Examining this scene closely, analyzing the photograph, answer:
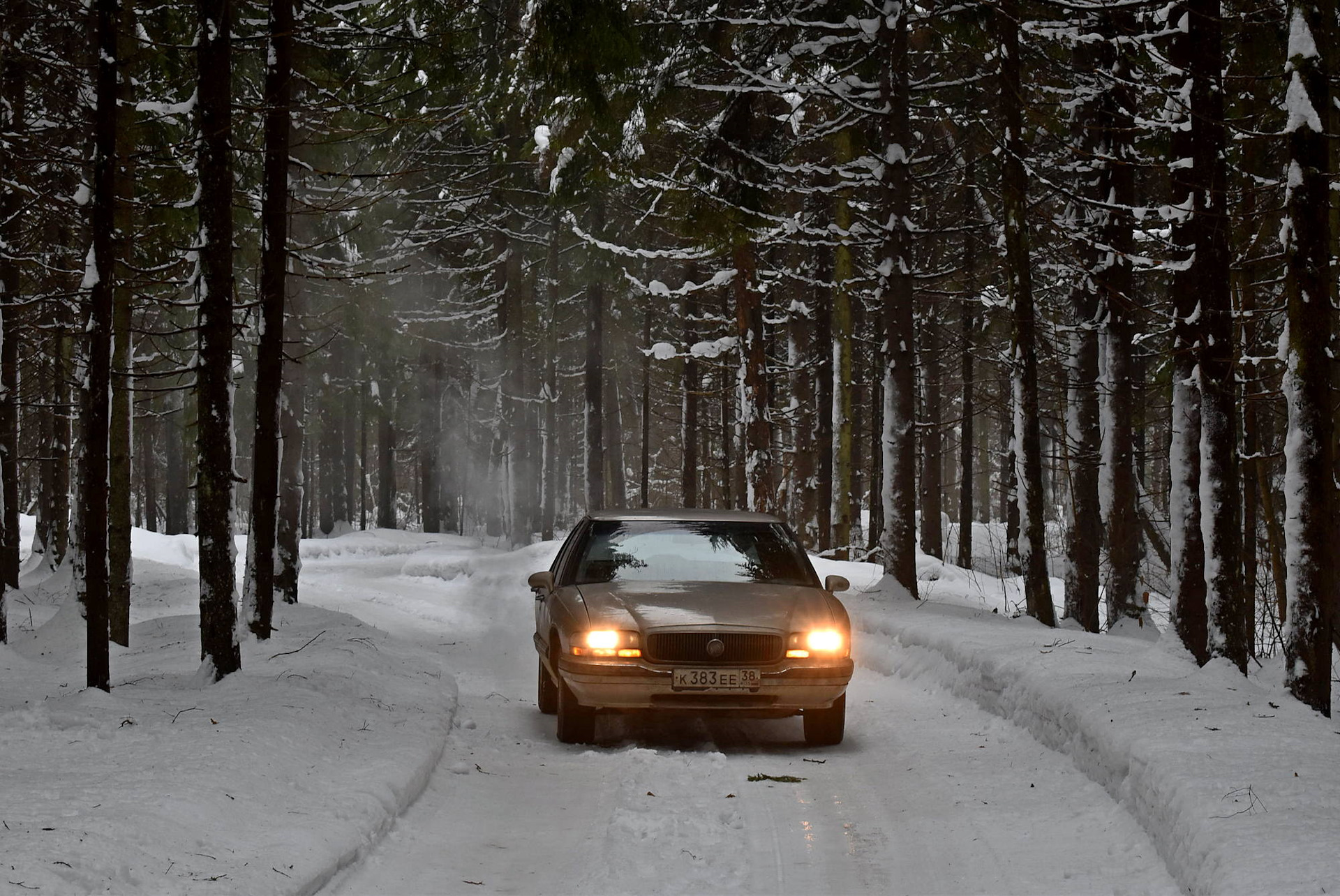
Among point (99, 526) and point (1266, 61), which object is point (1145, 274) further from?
point (99, 526)

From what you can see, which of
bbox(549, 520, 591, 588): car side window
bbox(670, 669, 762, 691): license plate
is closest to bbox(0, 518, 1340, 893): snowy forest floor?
bbox(670, 669, 762, 691): license plate

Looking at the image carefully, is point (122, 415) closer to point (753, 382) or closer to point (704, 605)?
point (704, 605)

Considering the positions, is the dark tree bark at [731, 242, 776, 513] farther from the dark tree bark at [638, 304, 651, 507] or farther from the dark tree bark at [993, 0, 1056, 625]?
the dark tree bark at [638, 304, 651, 507]

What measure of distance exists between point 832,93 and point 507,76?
8721mm

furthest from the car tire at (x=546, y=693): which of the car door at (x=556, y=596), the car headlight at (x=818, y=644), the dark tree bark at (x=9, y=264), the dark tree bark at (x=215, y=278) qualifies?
the dark tree bark at (x=9, y=264)

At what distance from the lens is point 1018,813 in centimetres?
671

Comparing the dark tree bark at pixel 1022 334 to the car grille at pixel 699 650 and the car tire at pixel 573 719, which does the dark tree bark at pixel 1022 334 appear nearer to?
the car grille at pixel 699 650

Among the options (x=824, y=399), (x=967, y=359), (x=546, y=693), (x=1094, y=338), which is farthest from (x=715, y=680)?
(x=967, y=359)

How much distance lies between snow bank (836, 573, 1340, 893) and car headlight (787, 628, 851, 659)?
59.3 inches

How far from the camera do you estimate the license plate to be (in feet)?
27.0

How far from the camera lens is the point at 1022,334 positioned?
49.5 ft

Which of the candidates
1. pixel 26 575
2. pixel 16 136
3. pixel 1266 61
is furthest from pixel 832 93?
pixel 26 575

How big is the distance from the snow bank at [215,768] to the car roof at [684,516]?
2.05 metres

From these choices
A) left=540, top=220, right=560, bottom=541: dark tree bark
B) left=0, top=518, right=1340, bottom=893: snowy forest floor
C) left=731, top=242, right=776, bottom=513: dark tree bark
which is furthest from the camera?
left=540, top=220, right=560, bottom=541: dark tree bark
